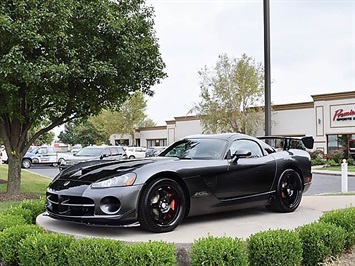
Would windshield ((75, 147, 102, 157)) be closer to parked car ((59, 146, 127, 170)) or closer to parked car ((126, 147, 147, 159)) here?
parked car ((59, 146, 127, 170))

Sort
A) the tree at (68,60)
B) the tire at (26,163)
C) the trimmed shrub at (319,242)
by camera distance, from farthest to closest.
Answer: the tire at (26,163), the tree at (68,60), the trimmed shrub at (319,242)

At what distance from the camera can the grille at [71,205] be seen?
495 centimetres

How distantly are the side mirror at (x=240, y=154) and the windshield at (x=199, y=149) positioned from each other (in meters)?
0.19

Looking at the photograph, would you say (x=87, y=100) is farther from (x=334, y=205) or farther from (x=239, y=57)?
(x=239, y=57)

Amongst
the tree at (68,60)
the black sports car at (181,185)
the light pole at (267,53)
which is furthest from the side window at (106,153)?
the black sports car at (181,185)

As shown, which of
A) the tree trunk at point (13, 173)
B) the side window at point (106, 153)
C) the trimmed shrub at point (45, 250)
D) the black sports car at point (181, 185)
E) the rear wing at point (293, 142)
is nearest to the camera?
the trimmed shrub at point (45, 250)

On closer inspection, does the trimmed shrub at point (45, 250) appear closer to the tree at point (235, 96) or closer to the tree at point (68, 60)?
the tree at point (68, 60)

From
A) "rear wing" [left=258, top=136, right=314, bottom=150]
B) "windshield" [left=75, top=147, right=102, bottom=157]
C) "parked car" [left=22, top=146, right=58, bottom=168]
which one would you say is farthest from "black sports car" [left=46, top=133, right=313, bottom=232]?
"parked car" [left=22, top=146, right=58, bottom=168]

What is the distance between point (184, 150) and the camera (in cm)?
635

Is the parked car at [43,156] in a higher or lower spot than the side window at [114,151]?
lower

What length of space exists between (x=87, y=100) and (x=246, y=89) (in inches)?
1002

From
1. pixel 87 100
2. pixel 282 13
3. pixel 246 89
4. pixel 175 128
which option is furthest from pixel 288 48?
pixel 175 128

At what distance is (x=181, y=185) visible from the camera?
5.40 metres

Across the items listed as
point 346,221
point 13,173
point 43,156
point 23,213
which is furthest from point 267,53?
point 43,156
